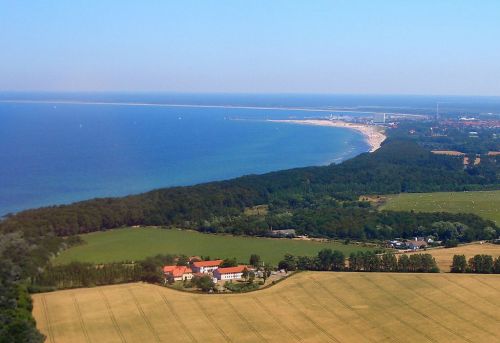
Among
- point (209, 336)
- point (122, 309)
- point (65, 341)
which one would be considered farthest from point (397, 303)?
point (65, 341)

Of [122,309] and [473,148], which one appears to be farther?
[473,148]

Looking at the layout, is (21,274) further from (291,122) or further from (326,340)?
(291,122)

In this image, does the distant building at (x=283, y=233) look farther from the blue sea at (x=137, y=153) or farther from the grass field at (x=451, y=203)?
the blue sea at (x=137, y=153)

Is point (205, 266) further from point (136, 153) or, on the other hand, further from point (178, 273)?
point (136, 153)

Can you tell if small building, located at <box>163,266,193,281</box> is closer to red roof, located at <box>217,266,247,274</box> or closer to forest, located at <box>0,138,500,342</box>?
red roof, located at <box>217,266,247,274</box>

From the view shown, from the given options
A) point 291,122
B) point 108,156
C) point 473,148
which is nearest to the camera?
point 108,156

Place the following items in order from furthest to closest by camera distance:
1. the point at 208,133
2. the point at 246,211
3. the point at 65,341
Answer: the point at 208,133, the point at 246,211, the point at 65,341

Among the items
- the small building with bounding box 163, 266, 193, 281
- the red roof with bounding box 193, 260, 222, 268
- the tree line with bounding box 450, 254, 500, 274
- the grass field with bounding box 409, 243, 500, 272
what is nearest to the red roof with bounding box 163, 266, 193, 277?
the small building with bounding box 163, 266, 193, 281
